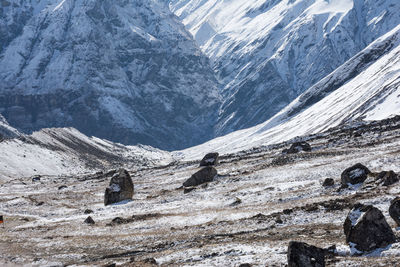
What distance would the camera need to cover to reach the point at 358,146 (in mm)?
85625

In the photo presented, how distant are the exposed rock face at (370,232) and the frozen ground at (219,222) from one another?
648 mm

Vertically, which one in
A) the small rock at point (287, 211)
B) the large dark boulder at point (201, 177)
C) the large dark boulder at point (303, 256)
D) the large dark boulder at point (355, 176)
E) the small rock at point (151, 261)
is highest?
the large dark boulder at point (201, 177)

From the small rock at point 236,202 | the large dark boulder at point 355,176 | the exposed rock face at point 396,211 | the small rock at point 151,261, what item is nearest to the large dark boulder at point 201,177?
the small rock at point 236,202

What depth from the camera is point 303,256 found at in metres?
27.4

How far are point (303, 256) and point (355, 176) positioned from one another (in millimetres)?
26123

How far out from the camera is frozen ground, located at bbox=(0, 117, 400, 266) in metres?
35.2

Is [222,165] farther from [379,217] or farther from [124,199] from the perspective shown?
[379,217]

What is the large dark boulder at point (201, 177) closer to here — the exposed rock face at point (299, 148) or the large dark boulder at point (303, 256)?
the exposed rock face at point (299, 148)

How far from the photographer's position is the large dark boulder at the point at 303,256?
89.7ft

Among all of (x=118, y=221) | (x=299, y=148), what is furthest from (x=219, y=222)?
(x=299, y=148)

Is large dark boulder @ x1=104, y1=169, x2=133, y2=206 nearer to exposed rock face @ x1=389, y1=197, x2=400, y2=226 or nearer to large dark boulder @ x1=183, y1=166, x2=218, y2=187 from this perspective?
large dark boulder @ x1=183, y1=166, x2=218, y2=187

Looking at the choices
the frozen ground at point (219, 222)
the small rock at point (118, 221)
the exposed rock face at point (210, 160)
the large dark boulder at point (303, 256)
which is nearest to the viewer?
the large dark boulder at point (303, 256)

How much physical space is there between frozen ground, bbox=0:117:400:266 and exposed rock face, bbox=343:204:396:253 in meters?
0.65

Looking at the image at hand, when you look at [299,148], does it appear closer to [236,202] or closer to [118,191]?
[118,191]
